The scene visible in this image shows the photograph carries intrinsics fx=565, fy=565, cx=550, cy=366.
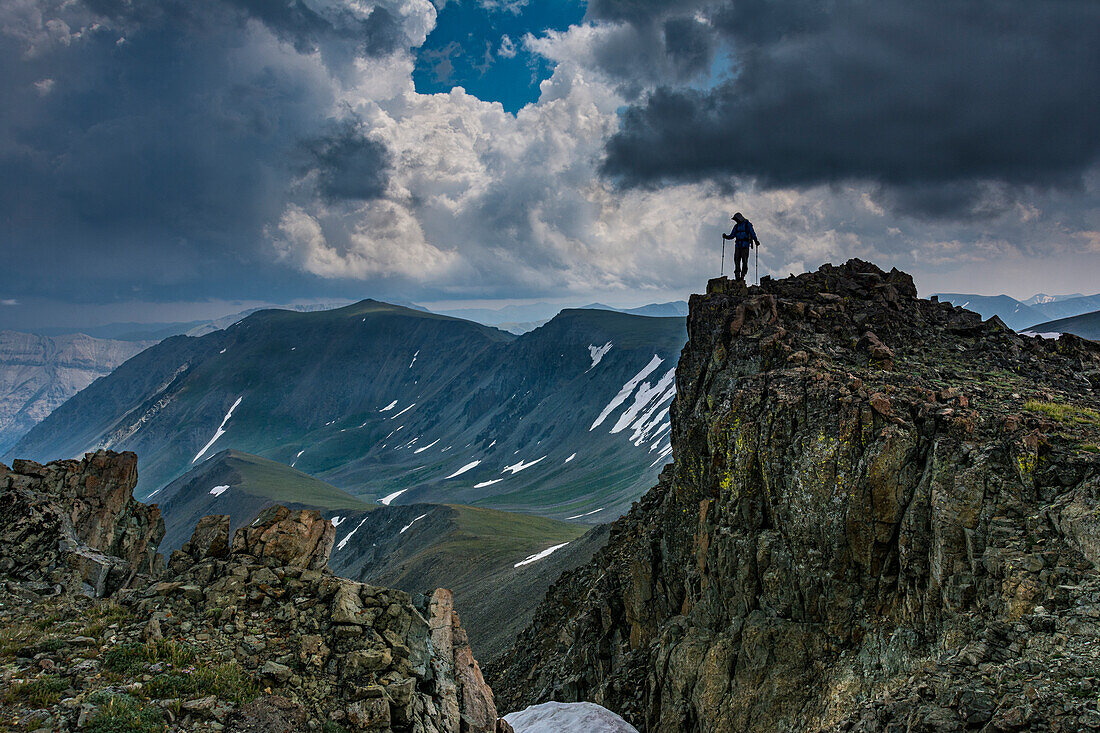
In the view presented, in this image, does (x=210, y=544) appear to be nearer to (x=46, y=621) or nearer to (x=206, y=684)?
(x=46, y=621)

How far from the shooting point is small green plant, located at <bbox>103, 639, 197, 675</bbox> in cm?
1128

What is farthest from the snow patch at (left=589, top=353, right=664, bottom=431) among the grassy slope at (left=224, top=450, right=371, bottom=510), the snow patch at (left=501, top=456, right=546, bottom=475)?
the grassy slope at (left=224, top=450, right=371, bottom=510)

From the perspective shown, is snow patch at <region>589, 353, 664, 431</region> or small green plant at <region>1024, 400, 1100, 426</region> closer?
small green plant at <region>1024, 400, 1100, 426</region>

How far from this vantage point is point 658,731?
2097 cm

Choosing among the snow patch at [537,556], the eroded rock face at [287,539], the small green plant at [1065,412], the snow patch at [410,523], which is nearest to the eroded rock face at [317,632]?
the eroded rock face at [287,539]

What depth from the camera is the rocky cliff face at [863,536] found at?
12039 millimetres

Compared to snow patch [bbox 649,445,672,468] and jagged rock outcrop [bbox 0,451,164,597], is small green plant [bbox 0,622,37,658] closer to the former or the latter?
jagged rock outcrop [bbox 0,451,164,597]

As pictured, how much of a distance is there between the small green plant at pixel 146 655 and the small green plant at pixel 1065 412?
73.8ft

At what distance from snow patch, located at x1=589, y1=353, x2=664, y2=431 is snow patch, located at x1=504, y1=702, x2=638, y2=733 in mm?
161498

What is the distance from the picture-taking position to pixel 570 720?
2158 centimetres

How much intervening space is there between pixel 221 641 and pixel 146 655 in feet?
4.38

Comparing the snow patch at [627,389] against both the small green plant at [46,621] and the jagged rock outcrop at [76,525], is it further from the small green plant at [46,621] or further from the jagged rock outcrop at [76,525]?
the small green plant at [46,621]

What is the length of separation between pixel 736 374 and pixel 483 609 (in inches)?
1704

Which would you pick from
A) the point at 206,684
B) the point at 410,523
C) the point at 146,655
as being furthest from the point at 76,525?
the point at 410,523
